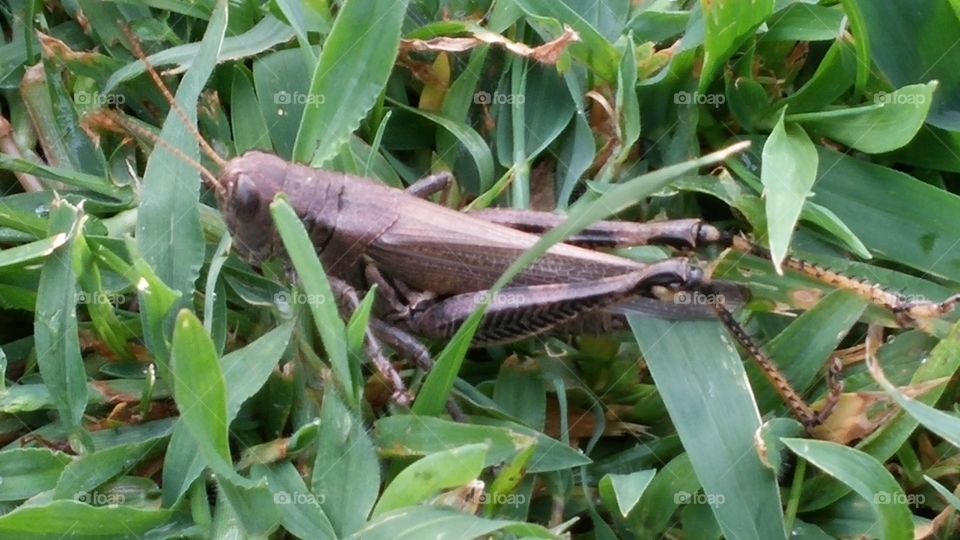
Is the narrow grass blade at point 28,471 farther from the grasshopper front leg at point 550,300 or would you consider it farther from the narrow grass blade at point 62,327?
the grasshopper front leg at point 550,300

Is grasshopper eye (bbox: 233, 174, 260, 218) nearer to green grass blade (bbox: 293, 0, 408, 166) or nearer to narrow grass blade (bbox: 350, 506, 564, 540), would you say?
green grass blade (bbox: 293, 0, 408, 166)

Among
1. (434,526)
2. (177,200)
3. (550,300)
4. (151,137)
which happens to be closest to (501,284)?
(550,300)

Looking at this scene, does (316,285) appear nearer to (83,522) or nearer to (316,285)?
(316,285)

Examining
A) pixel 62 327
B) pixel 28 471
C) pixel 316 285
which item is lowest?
pixel 28 471

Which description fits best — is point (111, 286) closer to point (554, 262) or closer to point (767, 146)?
point (554, 262)

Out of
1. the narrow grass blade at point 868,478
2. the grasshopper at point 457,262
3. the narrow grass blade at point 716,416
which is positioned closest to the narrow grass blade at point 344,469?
the grasshopper at point 457,262

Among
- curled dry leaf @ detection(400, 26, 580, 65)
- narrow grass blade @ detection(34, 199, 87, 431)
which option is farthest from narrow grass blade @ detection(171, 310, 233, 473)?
curled dry leaf @ detection(400, 26, 580, 65)
